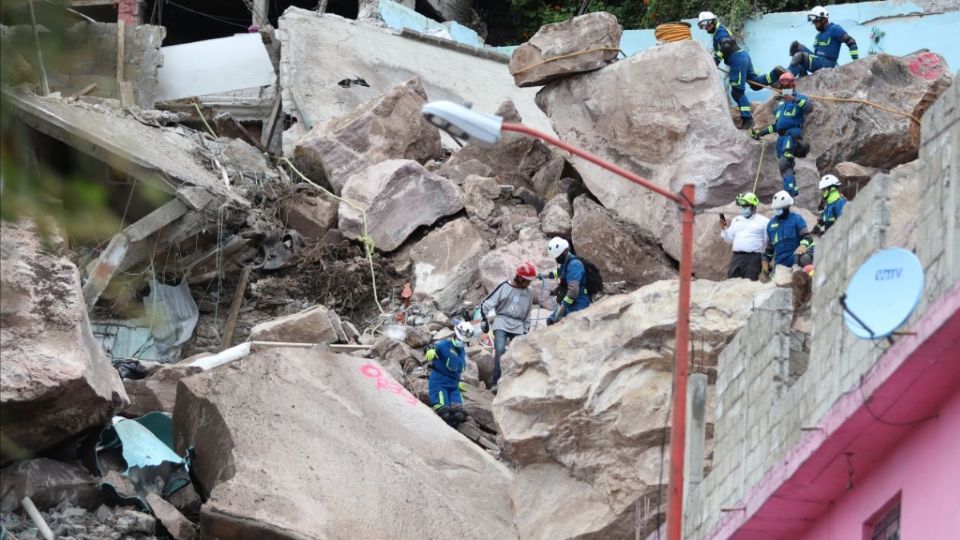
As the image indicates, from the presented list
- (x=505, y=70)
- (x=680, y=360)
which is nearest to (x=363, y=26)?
(x=505, y=70)

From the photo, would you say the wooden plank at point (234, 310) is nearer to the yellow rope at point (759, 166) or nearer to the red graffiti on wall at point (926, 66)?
the yellow rope at point (759, 166)

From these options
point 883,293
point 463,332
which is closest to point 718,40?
point 463,332

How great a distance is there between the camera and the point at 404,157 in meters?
23.3

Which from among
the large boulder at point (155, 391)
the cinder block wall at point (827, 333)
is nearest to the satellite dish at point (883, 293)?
the cinder block wall at point (827, 333)

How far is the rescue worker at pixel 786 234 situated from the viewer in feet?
55.6

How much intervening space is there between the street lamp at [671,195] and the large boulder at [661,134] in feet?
35.3

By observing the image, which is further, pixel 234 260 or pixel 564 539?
pixel 234 260

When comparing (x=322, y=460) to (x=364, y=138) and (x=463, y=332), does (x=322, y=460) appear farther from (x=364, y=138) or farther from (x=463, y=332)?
(x=364, y=138)

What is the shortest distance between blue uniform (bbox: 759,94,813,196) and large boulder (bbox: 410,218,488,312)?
3.54 metres

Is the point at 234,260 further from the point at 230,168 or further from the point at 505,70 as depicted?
the point at 505,70

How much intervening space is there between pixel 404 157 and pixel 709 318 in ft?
33.4

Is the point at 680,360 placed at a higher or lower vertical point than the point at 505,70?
higher

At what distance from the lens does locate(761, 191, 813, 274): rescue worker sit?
1694 cm

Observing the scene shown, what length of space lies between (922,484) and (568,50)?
1347 centimetres
